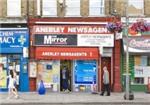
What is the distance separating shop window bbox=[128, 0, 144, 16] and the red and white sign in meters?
2.22

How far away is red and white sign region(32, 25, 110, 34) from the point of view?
112 ft

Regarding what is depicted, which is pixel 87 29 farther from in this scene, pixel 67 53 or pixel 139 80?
pixel 139 80

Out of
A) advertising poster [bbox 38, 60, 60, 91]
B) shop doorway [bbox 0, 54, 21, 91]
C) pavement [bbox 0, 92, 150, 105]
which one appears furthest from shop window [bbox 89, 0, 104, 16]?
shop doorway [bbox 0, 54, 21, 91]

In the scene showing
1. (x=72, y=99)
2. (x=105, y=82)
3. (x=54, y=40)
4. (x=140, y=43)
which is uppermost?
(x=54, y=40)

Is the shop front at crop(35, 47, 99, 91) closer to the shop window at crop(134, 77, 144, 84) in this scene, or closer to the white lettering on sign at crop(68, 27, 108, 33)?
the white lettering on sign at crop(68, 27, 108, 33)

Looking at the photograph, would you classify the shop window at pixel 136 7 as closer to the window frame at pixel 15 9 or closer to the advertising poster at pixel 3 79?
the window frame at pixel 15 9

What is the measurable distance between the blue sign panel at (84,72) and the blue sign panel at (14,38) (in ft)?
11.6

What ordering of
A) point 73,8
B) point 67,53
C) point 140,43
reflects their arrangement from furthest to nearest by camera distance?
point 73,8, point 67,53, point 140,43

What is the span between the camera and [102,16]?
34.2 metres

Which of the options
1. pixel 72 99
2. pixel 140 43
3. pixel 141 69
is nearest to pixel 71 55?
pixel 140 43

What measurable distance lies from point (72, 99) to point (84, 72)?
5.69m

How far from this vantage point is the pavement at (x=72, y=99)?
90.0ft

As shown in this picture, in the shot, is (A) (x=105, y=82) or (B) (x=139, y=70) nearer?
(A) (x=105, y=82)

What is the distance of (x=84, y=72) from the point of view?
114ft
